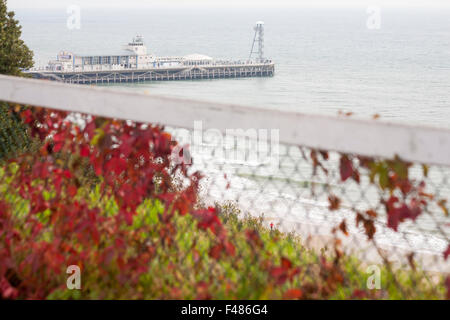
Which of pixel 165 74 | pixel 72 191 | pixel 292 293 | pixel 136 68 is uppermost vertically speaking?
pixel 136 68

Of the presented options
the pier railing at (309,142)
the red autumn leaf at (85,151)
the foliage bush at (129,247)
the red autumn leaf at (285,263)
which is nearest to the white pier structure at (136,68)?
the foliage bush at (129,247)

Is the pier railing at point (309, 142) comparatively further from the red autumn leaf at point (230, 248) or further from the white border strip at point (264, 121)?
the red autumn leaf at point (230, 248)

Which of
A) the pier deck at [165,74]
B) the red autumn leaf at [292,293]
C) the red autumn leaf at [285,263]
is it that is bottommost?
the red autumn leaf at [292,293]

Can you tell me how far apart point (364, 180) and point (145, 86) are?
220 ft

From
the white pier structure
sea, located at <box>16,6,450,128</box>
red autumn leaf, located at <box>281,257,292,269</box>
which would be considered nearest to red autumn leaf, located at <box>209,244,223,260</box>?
red autumn leaf, located at <box>281,257,292,269</box>

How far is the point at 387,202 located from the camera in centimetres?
274

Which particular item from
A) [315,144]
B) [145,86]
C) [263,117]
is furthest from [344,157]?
[145,86]

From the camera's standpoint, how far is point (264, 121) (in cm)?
270

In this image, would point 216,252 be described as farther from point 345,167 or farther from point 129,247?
point 345,167

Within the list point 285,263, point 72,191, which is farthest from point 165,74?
point 285,263

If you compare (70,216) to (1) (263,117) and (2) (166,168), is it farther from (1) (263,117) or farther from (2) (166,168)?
(1) (263,117)

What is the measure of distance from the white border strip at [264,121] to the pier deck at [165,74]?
65484mm

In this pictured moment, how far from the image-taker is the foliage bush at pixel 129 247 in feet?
10.0

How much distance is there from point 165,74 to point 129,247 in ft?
238
